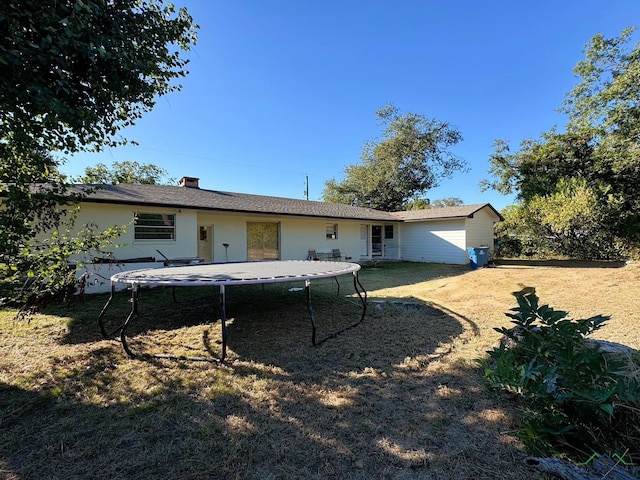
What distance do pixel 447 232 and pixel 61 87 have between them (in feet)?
50.0

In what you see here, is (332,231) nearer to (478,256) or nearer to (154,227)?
(478,256)

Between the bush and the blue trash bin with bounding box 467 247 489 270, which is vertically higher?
the blue trash bin with bounding box 467 247 489 270

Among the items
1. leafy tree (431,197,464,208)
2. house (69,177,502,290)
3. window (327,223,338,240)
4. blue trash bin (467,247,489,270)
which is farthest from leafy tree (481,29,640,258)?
leafy tree (431,197,464,208)

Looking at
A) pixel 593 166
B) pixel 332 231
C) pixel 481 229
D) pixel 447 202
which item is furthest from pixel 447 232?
pixel 447 202

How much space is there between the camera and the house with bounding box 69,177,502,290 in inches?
359

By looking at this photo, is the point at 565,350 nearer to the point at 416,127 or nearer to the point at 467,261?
the point at 467,261

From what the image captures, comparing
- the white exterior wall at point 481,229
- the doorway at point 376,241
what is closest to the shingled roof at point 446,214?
the white exterior wall at point 481,229

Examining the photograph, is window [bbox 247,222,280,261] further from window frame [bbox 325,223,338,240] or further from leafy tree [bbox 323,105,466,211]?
leafy tree [bbox 323,105,466,211]

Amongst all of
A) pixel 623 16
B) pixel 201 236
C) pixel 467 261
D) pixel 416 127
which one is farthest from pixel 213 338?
pixel 416 127

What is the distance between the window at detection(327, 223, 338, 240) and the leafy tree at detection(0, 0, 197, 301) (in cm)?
1060

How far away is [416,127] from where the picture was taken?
2562cm

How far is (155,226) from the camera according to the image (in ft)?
31.4

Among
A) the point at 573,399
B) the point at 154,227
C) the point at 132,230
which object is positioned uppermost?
the point at 154,227

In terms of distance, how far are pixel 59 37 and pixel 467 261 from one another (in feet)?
50.8
